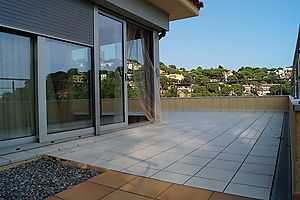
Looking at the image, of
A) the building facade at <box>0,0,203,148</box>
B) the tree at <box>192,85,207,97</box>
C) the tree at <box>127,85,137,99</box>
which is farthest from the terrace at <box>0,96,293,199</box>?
the tree at <box>192,85,207,97</box>

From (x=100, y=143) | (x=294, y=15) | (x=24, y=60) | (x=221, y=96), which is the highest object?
(x=294, y=15)

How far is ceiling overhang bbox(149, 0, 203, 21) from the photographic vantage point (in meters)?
4.70

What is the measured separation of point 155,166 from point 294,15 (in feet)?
6.92

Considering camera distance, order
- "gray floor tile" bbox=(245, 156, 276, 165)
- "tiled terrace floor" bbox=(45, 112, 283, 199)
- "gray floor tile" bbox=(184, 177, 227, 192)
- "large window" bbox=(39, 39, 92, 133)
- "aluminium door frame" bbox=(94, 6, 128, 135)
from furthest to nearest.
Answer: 1. "aluminium door frame" bbox=(94, 6, 128, 135)
2. "large window" bbox=(39, 39, 92, 133)
3. "gray floor tile" bbox=(245, 156, 276, 165)
4. "tiled terrace floor" bbox=(45, 112, 283, 199)
5. "gray floor tile" bbox=(184, 177, 227, 192)

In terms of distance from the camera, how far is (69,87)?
329 centimetres

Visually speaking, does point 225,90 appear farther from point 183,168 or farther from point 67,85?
point 183,168

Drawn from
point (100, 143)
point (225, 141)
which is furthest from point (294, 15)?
point (100, 143)

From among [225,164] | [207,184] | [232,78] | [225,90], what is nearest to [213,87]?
[225,90]

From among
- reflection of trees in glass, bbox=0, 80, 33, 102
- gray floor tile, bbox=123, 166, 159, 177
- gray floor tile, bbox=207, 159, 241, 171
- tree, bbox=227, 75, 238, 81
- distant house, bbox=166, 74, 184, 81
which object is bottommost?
gray floor tile, bbox=123, 166, 159, 177

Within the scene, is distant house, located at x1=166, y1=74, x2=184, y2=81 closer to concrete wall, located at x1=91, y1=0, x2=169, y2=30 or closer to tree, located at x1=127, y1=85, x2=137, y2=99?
concrete wall, located at x1=91, y1=0, x2=169, y2=30

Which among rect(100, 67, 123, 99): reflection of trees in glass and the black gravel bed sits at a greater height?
rect(100, 67, 123, 99): reflection of trees in glass

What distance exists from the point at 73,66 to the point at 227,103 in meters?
6.12

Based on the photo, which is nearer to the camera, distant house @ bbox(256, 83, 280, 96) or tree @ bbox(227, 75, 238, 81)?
distant house @ bbox(256, 83, 280, 96)

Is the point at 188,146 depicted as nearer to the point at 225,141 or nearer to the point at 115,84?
the point at 225,141
